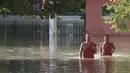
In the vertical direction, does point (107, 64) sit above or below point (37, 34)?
above

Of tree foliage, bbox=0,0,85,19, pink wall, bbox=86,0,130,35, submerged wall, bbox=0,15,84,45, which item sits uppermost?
tree foliage, bbox=0,0,85,19

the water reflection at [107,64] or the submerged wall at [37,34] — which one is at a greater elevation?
the water reflection at [107,64]

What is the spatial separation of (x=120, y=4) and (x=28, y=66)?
12.4ft

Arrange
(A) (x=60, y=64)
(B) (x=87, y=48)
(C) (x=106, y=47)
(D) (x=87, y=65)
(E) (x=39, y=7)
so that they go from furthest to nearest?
1. (C) (x=106, y=47)
2. (B) (x=87, y=48)
3. (A) (x=60, y=64)
4. (D) (x=87, y=65)
5. (E) (x=39, y=7)

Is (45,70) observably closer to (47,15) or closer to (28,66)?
(28,66)

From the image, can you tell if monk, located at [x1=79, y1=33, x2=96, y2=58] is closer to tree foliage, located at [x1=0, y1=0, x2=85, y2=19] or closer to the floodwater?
the floodwater

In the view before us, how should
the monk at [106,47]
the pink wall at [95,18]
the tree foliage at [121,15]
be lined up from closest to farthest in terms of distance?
the tree foliage at [121,15]
the monk at [106,47]
the pink wall at [95,18]

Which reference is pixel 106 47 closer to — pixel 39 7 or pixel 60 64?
pixel 60 64

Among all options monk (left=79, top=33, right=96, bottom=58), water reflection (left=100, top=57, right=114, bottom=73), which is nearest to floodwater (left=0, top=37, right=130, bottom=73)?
water reflection (left=100, top=57, right=114, bottom=73)

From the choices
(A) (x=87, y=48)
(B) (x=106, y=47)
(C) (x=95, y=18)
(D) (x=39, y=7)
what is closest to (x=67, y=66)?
(A) (x=87, y=48)

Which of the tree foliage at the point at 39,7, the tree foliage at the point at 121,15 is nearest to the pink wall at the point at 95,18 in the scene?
the tree foliage at the point at 121,15

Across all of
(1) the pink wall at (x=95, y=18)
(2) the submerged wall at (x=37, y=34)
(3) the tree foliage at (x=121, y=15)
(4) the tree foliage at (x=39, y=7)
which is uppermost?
(4) the tree foliage at (x=39, y=7)

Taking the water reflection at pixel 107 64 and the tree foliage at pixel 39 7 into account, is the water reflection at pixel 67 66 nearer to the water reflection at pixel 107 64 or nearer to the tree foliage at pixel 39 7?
the water reflection at pixel 107 64

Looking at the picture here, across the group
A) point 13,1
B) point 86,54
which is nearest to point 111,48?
point 86,54
